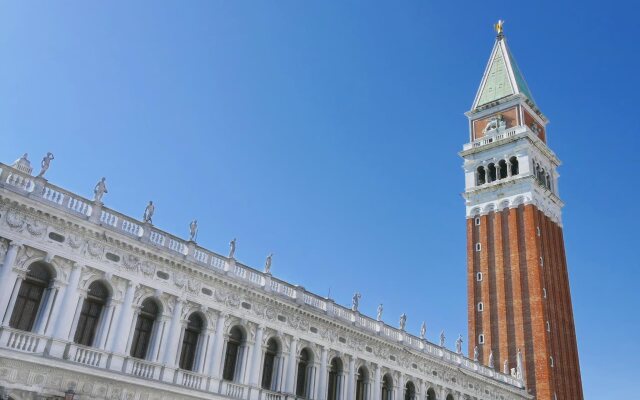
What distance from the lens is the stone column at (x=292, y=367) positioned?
99.3ft

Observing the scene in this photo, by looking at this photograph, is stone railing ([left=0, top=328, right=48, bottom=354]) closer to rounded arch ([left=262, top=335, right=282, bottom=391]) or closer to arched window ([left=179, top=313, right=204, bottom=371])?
arched window ([left=179, top=313, right=204, bottom=371])

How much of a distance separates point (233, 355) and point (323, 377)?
5828mm

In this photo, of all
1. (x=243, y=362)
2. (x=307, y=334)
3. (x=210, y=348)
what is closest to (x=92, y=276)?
(x=210, y=348)

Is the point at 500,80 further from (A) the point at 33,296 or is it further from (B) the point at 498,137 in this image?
(A) the point at 33,296

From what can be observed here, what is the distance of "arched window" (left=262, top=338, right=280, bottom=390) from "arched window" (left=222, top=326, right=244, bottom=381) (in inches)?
59.5

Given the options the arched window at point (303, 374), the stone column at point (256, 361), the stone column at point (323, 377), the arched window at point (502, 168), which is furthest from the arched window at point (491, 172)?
the stone column at point (256, 361)

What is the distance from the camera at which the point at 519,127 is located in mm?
61625

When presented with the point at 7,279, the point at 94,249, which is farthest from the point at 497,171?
the point at 7,279

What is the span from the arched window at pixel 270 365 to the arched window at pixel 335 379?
391 cm

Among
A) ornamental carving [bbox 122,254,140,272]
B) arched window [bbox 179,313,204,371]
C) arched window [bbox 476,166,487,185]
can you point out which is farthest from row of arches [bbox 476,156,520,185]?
ornamental carving [bbox 122,254,140,272]

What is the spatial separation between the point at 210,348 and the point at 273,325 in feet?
13.1

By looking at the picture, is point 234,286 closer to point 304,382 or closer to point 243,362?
point 243,362

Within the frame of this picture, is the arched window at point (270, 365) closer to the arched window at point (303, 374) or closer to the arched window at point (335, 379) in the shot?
the arched window at point (303, 374)

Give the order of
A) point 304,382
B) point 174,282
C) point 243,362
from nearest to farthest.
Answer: point 174,282
point 243,362
point 304,382
